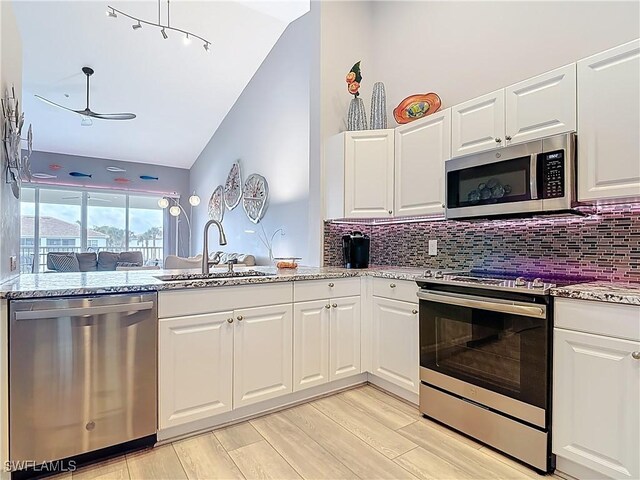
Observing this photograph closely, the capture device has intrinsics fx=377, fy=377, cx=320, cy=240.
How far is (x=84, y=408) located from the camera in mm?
1769

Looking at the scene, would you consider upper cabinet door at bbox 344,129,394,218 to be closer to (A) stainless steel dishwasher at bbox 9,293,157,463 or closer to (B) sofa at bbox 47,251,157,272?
(A) stainless steel dishwasher at bbox 9,293,157,463

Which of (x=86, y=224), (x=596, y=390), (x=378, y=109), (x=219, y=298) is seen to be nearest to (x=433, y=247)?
(x=378, y=109)

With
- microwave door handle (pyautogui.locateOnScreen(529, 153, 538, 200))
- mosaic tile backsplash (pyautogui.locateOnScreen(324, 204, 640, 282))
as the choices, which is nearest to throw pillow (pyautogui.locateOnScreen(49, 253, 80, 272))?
mosaic tile backsplash (pyautogui.locateOnScreen(324, 204, 640, 282))

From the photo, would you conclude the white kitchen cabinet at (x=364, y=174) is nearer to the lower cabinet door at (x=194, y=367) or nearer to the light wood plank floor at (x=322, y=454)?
the lower cabinet door at (x=194, y=367)

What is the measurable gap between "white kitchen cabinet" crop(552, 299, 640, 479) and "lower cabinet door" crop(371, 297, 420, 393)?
83 centimetres

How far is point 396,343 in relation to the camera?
2.54m

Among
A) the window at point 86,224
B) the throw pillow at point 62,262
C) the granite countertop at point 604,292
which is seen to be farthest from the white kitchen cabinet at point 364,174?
the window at point 86,224

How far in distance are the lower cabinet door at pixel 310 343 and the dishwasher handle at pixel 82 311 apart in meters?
0.93

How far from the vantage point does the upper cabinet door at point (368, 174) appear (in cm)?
291

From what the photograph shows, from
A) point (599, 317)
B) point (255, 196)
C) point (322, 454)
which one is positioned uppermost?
point (255, 196)

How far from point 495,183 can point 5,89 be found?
8.80ft

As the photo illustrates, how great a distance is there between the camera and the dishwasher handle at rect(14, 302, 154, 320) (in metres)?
1.62

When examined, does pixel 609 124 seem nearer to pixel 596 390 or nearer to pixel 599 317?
pixel 599 317

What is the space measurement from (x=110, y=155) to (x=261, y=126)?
4.06 meters
